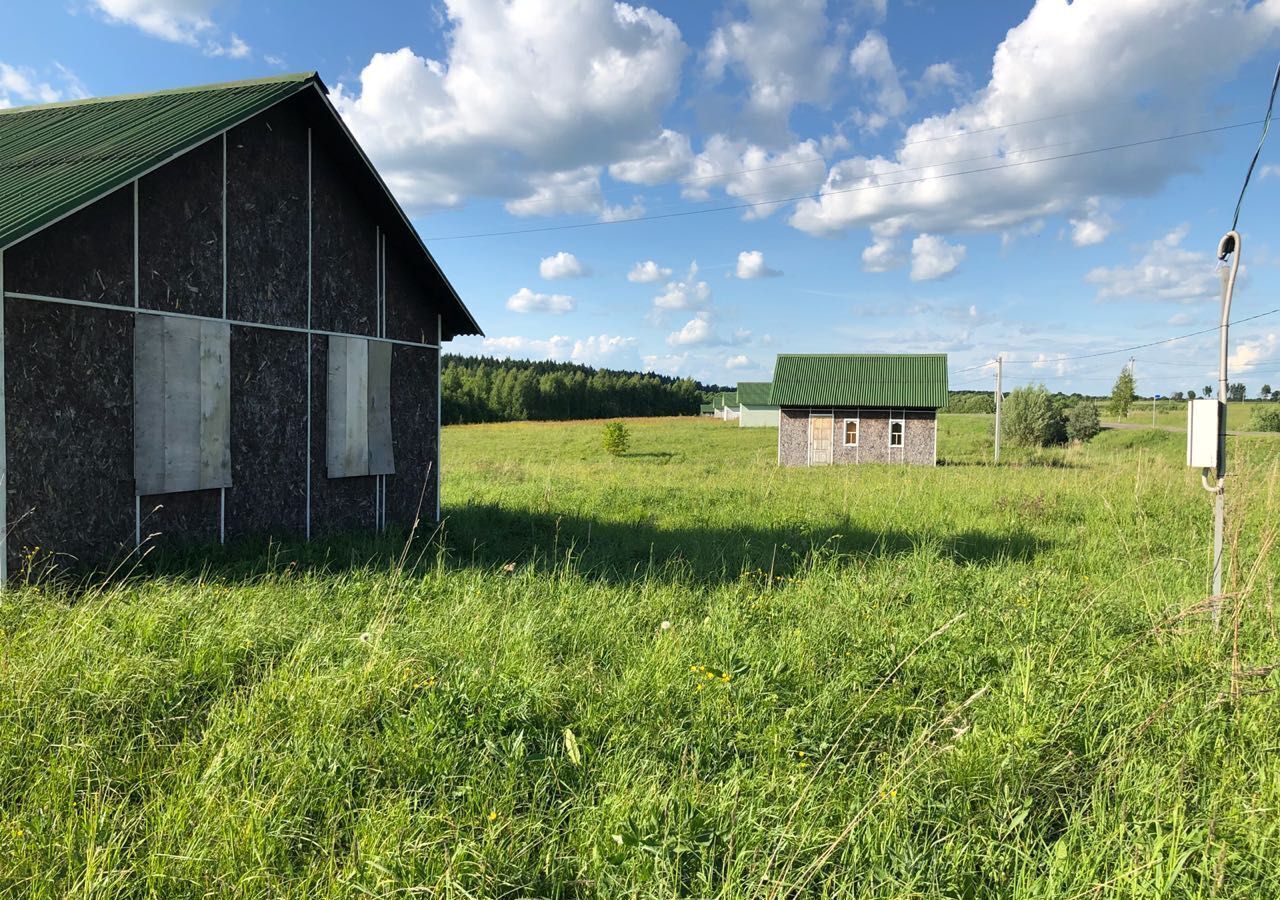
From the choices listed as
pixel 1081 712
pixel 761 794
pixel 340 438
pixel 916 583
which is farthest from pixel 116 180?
pixel 1081 712

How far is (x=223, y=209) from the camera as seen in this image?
862cm

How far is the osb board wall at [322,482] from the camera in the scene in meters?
10.0

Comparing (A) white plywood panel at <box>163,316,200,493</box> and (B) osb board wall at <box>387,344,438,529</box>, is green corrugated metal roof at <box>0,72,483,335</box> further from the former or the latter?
(A) white plywood panel at <box>163,316,200,493</box>

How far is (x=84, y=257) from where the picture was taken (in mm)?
7180

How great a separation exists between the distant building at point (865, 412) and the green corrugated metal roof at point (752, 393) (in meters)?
44.5

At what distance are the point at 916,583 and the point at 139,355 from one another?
26.5 ft

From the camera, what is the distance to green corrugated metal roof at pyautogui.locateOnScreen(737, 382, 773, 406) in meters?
75.1

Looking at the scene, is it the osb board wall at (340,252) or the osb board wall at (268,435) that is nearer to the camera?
the osb board wall at (268,435)

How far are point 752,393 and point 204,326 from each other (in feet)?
233

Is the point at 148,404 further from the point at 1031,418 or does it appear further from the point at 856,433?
the point at 1031,418

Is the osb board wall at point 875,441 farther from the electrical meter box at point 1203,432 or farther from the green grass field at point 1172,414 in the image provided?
the green grass field at point 1172,414

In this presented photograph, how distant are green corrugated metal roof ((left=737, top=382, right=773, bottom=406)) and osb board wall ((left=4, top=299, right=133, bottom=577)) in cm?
6853

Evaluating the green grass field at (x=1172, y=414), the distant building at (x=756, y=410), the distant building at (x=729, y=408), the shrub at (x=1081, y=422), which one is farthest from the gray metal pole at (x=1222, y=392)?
the distant building at (x=729, y=408)

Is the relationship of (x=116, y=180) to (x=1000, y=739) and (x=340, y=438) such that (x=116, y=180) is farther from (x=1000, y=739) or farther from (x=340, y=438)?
(x=1000, y=739)
